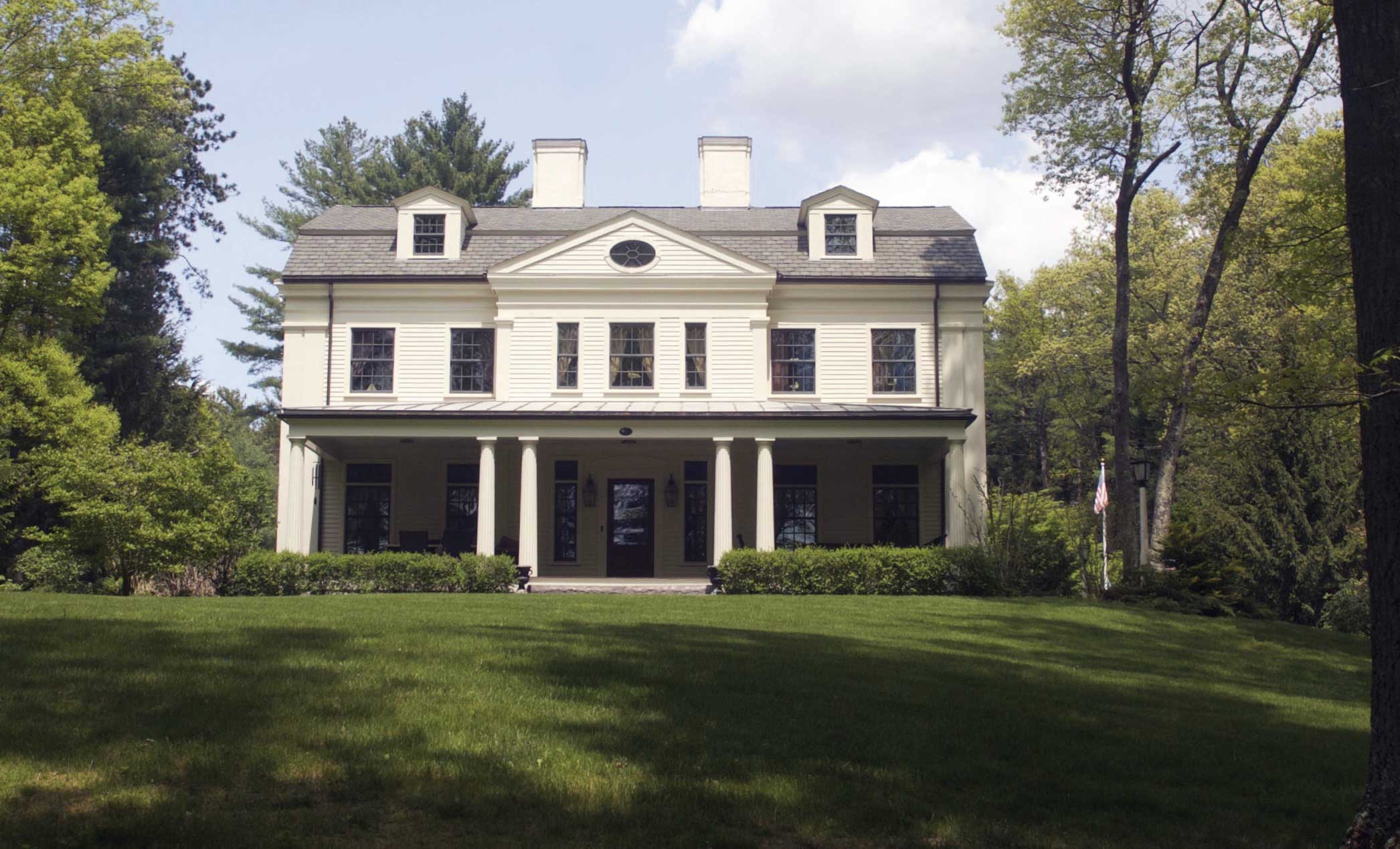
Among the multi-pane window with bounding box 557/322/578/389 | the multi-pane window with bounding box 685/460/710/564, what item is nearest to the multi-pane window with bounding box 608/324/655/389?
the multi-pane window with bounding box 557/322/578/389

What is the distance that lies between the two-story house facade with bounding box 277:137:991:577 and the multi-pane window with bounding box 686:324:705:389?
0.03 metres

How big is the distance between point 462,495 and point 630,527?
150 inches

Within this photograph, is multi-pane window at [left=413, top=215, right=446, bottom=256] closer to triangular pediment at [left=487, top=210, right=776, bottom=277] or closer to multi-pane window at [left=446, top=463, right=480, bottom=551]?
triangular pediment at [left=487, top=210, right=776, bottom=277]

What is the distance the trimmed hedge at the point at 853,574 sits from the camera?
20.7 metres

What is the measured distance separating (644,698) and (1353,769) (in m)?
4.66

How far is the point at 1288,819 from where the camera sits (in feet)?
21.0

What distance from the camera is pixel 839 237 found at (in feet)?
87.2

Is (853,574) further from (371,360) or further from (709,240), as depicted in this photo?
(371,360)

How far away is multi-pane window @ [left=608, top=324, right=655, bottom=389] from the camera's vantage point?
83.1ft

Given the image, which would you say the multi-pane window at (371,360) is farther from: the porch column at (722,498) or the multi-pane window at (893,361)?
the multi-pane window at (893,361)

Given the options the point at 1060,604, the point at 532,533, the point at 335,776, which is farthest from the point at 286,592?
the point at 335,776

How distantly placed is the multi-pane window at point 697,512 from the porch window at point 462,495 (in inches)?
186

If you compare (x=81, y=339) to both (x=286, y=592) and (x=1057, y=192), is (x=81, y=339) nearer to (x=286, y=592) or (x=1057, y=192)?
(x=286, y=592)

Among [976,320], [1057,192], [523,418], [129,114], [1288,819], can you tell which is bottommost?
[1288,819]
